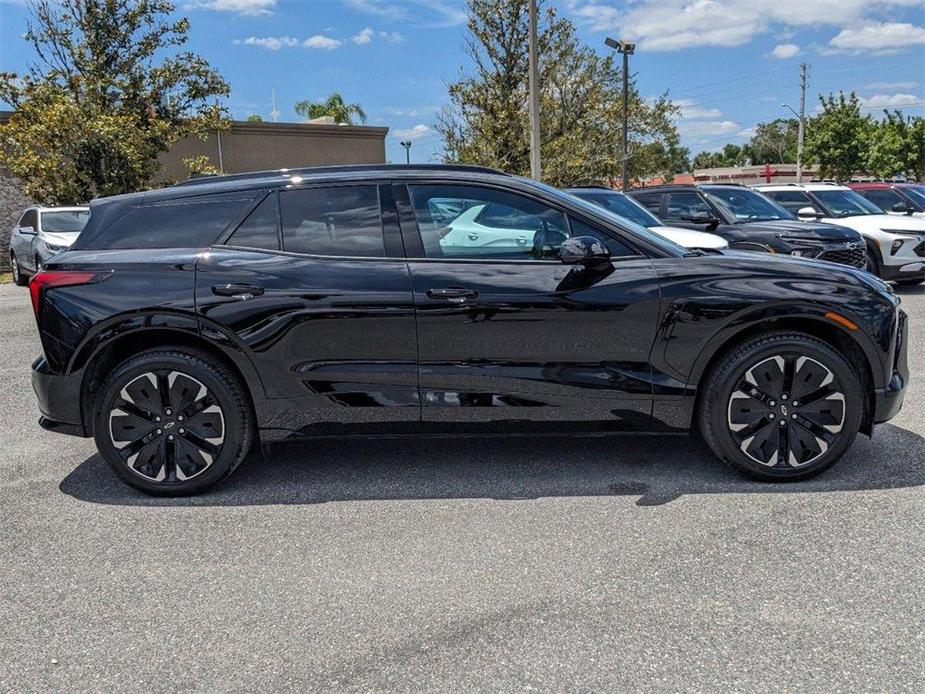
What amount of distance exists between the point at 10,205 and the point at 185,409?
2528cm

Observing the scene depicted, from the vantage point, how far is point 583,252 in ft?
12.3

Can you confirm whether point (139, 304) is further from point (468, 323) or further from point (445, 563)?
point (445, 563)

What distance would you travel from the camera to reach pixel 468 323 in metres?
3.90

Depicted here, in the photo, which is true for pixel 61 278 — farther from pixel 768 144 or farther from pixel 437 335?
pixel 768 144

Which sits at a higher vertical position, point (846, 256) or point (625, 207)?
point (625, 207)

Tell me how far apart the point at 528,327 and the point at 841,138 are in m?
44.7

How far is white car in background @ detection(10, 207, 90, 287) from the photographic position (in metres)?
14.0

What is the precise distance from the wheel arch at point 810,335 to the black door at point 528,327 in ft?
0.99

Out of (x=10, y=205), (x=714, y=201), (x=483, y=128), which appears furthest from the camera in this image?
(x=10, y=205)

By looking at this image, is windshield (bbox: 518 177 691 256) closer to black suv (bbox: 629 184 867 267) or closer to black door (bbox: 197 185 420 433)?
black door (bbox: 197 185 420 433)

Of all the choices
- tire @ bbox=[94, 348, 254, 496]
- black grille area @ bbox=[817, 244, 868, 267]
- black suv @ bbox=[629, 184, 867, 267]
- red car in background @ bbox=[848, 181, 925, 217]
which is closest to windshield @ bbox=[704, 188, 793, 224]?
black suv @ bbox=[629, 184, 867, 267]

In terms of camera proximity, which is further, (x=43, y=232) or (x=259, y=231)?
(x=43, y=232)

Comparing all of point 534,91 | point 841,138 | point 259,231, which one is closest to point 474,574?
point 259,231

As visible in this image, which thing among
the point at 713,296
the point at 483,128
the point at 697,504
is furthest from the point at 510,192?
the point at 483,128
